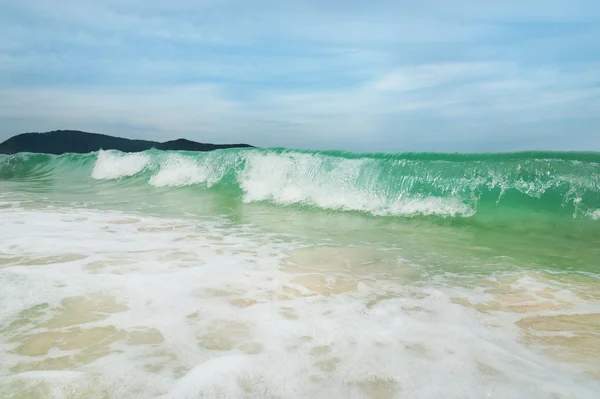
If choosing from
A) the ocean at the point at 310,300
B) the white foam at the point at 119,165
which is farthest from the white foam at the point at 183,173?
the ocean at the point at 310,300

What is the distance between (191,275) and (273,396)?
2.07 meters

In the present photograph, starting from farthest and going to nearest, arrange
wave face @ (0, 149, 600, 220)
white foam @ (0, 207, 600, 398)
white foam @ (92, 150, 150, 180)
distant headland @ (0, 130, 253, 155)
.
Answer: distant headland @ (0, 130, 253, 155)
white foam @ (92, 150, 150, 180)
wave face @ (0, 149, 600, 220)
white foam @ (0, 207, 600, 398)

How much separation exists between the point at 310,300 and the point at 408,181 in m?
6.83

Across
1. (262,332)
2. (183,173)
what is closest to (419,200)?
(262,332)

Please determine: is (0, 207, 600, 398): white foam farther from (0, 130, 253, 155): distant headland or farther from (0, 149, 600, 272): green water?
(0, 130, 253, 155): distant headland

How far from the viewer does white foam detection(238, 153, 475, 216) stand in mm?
8773

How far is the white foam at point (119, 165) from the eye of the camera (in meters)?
17.6

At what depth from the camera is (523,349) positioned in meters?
2.54

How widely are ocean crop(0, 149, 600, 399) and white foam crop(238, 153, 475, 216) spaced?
0.31 metres

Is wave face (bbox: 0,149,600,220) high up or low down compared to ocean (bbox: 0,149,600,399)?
up

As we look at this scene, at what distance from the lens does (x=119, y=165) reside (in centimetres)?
1823

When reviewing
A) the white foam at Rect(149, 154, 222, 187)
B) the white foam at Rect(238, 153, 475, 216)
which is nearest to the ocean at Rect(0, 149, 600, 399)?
the white foam at Rect(238, 153, 475, 216)

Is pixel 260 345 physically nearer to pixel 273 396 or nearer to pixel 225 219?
pixel 273 396

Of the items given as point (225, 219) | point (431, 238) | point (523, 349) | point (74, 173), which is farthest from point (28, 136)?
point (523, 349)
